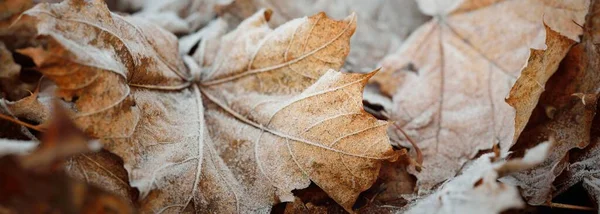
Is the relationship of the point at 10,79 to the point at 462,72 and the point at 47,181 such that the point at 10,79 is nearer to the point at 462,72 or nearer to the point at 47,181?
the point at 47,181


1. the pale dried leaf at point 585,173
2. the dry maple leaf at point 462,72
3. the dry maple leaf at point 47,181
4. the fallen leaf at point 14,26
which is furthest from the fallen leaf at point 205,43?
the pale dried leaf at point 585,173

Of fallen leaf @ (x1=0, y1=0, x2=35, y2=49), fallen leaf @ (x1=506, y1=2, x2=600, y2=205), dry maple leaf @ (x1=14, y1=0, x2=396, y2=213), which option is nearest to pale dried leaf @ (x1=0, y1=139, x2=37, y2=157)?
dry maple leaf @ (x1=14, y1=0, x2=396, y2=213)

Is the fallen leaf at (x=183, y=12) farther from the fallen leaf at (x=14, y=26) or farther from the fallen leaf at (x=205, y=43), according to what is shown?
the fallen leaf at (x=14, y=26)

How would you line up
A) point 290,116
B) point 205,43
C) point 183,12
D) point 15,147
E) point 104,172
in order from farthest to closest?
point 183,12 → point 205,43 → point 290,116 → point 104,172 → point 15,147

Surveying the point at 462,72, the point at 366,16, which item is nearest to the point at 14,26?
the point at 366,16

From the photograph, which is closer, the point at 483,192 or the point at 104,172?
the point at 483,192

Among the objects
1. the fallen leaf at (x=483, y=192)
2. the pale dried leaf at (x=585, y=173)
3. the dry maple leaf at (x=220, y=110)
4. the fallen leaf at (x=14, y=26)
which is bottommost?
the fallen leaf at (x=14, y=26)
